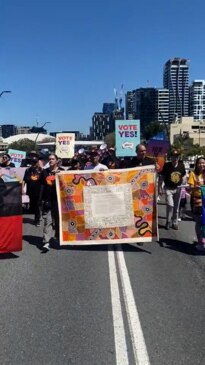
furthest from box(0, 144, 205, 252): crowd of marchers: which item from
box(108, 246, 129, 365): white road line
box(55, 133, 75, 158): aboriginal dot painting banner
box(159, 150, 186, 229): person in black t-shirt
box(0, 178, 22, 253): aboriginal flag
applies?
box(55, 133, 75, 158): aboriginal dot painting banner

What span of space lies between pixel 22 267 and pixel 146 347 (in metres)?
3.54

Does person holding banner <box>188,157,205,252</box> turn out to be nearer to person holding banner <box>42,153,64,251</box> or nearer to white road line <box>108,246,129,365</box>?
white road line <box>108,246,129,365</box>

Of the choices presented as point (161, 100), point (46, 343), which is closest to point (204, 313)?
point (46, 343)

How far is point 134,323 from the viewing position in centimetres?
526

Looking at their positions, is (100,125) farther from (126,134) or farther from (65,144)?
(126,134)

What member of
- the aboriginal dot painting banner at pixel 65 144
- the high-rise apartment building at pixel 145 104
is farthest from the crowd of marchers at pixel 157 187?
the high-rise apartment building at pixel 145 104

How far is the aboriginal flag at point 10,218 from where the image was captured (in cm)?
840

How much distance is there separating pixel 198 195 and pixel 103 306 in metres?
3.88

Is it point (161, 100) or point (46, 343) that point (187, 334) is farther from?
point (161, 100)

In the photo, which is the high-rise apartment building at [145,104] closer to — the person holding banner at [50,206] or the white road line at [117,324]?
the person holding banner at [50,206]

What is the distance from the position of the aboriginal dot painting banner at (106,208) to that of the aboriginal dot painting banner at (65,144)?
55.2 ft

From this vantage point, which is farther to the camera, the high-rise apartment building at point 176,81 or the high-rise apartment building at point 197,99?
the high-rise apartment building at point 197,99

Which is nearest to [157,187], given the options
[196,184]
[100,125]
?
[196,184]

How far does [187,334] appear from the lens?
16.2ft
